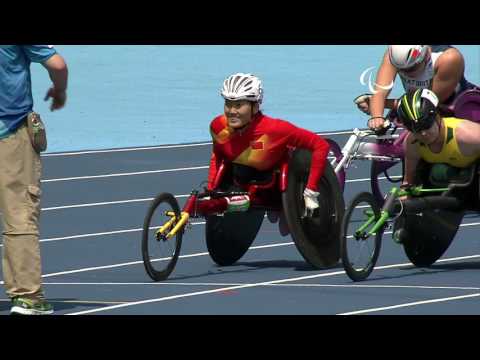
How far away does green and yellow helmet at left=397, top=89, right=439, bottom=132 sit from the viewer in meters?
15.1

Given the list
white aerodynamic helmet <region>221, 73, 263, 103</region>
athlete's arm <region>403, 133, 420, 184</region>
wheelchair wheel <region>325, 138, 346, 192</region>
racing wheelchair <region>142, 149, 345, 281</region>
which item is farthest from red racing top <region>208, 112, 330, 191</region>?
wheelchair wheel <region>325, 138, 346, 192</region>

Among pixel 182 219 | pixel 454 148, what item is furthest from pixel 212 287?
pixel 454 148

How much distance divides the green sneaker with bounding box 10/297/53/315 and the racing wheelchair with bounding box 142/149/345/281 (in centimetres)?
218

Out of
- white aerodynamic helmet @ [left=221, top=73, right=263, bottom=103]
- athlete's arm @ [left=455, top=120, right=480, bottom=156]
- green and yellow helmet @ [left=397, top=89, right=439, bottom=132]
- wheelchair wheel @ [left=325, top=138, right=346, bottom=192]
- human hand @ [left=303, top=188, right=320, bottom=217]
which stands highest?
white aerodynamic helmet @ [left=221, top=73, right=263, bottom=103]

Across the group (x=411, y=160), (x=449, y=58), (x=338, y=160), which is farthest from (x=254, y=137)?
(x=449, y=58)

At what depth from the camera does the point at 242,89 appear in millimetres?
15344

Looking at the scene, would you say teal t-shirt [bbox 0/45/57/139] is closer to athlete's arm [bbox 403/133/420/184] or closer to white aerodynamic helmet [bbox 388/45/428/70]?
athlete's arm [bbox 403/133/420/184]

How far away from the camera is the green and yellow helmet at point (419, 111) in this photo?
15.1 meters

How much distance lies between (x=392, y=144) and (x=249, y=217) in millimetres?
2322

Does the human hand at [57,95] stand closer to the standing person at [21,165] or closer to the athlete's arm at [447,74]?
the standing person at [21,165]

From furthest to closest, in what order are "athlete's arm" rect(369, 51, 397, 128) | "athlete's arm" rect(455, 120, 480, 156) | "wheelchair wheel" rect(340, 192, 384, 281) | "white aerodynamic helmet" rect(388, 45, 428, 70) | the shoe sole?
"athlete's arm" rect(369, 51, 397, 128) < "white aerodynamic helmet" rect(388, 45, 428, 70) < "athlete's arm" rect(455, 120, 480, 156) < "wheelchair wheel" rect(340, 192, 384, 281) < the shoe sole

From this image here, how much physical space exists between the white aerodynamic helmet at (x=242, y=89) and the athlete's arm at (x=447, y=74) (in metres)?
2.47
